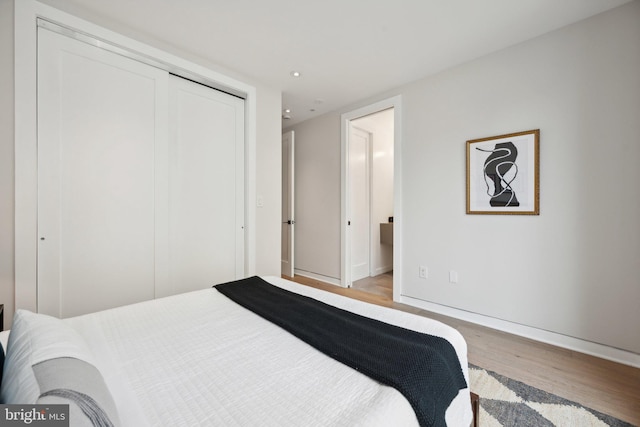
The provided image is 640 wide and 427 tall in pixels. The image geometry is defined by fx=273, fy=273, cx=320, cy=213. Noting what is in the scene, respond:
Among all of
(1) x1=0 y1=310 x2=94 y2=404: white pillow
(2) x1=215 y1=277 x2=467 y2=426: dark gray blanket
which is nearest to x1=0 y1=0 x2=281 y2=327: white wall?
(1) x1=0 y1=310 x2=94 y2=404: white pillow

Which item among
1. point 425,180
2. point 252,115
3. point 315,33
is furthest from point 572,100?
point 252,115

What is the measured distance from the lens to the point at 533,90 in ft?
7.71

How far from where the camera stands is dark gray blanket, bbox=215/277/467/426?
86cm

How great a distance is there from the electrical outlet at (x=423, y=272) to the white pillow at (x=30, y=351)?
9.51 ft

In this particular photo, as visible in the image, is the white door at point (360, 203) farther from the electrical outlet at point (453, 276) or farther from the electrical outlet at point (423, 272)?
the electrical outlet at point (453, 276)

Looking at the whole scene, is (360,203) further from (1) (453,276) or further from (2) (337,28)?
(2) (337,28)

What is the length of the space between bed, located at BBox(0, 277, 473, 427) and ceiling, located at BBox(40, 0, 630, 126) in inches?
84.0

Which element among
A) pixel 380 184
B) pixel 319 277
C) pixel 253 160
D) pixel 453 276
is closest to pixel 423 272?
pixel 453 276

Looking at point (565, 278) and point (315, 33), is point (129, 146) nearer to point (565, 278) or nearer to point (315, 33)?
point (315, 33)

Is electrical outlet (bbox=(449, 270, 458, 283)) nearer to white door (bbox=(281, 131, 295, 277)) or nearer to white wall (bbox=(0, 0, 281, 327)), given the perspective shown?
white wall (bbox=(0, 0, 281, 327))

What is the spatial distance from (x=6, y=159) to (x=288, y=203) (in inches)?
114

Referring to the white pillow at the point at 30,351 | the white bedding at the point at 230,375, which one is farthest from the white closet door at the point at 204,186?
the white pillow at the point at 30,351

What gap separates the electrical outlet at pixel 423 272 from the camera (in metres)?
3.03

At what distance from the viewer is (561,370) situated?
190 cm
